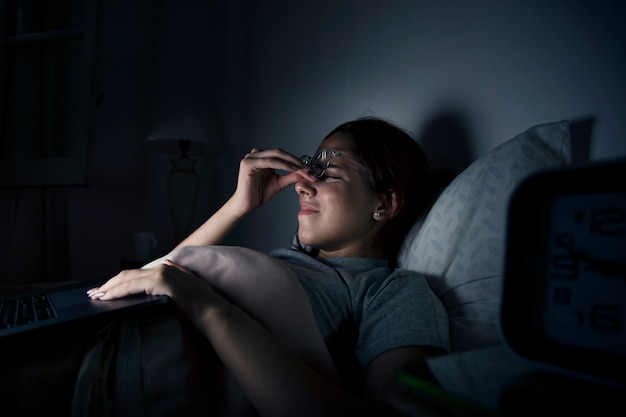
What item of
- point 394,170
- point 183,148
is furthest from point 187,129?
point 394,170

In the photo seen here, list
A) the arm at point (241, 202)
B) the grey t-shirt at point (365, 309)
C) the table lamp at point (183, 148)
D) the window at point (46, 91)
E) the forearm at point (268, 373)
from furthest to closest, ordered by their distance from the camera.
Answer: the table lamp at point (183, 148)
the window at point (46, 91)
the arm at point (241, 202)
the grey t-shirt at point (365, 309)
the forearm at point (268, 373)

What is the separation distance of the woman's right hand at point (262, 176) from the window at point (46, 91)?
88 centimetres

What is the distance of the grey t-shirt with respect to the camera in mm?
669

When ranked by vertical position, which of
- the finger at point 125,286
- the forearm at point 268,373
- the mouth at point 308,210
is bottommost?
the forearm at point 268,373

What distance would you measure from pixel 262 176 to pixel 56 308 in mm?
711

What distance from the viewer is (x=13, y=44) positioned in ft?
5.74

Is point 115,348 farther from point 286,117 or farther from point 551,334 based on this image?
point 286,117

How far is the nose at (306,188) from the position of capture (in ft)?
3.34

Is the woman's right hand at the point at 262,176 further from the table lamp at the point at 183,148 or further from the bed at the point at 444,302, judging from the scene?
the table lamp at the point at 183,148

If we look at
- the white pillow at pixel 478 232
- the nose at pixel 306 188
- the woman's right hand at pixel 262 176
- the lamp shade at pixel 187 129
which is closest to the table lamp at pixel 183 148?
the lamp shade at pixel 187 129

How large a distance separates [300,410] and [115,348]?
0.30 meters

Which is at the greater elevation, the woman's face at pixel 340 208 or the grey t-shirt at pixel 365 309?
the woman's face at pixel 340 208

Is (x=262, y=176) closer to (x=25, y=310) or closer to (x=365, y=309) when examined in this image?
(x=365, y=309)

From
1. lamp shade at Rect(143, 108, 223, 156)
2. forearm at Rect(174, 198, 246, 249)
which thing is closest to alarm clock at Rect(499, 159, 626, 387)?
forearm at Rect(174, 198, 246, 249)
